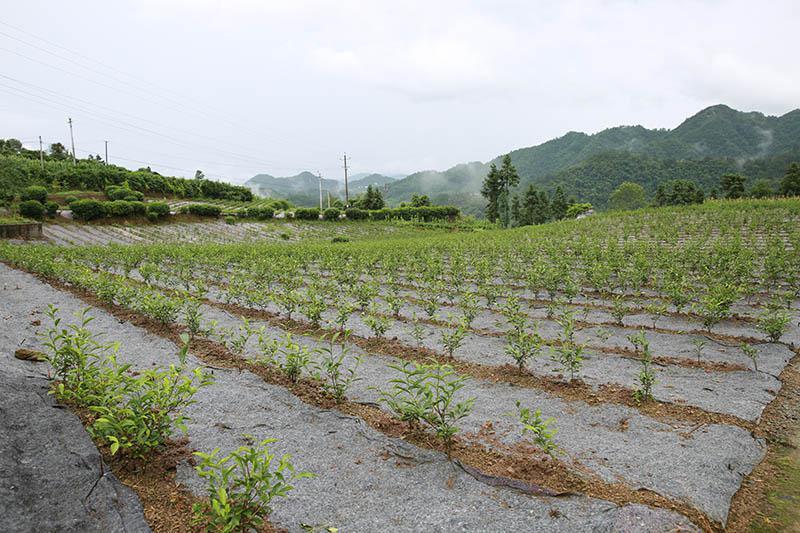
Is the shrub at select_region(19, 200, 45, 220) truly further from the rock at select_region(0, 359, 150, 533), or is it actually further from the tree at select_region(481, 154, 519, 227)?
the tree at select_region(481, 154, 519, 227)

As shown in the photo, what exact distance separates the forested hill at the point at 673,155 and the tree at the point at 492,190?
853 inches

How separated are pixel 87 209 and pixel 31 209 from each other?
139 inches

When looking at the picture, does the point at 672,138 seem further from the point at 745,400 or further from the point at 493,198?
the point at 745,400

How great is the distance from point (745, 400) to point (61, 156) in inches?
3310

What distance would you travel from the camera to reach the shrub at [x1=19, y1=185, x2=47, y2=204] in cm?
3097

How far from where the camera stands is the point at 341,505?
310 cm

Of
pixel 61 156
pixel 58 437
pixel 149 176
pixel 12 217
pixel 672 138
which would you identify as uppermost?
pixel 672 138

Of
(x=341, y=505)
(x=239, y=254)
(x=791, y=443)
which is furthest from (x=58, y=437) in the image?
(x=239, y=254)

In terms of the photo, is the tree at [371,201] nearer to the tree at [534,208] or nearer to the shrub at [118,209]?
the tree at [534,208]

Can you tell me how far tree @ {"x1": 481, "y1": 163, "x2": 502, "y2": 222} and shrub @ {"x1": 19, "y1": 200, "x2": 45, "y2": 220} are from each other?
48.1 m

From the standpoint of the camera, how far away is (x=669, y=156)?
283 feet

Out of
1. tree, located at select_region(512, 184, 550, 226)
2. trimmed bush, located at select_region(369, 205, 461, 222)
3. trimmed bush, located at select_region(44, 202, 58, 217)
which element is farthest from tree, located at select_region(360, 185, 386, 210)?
trimmed bush, located at select_region(44, 202, 58, 217)

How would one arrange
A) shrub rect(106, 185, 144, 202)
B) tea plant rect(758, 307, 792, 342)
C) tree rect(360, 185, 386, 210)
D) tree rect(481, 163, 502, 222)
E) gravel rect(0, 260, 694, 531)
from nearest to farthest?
gravel rect(0, 260, 694, 531) → tea plant rect(758, 307, 792, 342) → shrub rect(106, 185, 144, 202) → tree rect(481, 163, 502, 222) → tree rect(360, 185, 386, 210)

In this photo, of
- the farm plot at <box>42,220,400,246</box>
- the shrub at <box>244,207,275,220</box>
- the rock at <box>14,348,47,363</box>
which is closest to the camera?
the rock at <box>14,348,47,363</box>
